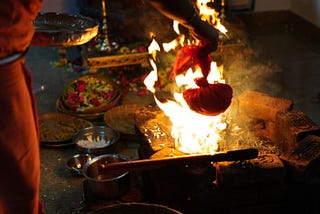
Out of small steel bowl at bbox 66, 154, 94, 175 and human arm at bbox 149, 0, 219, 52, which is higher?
human arm at bbox 149, 0, 219, 52

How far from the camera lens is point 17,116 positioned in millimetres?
2146

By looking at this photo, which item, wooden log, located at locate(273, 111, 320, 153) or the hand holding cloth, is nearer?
the hand holding cloth

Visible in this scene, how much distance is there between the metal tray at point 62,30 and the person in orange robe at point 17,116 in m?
0.75

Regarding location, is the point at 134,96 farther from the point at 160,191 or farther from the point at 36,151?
the point at 36,151

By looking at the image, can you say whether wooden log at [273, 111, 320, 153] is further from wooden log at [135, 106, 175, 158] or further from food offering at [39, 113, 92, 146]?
food offering at [39, 113, 92, 146]

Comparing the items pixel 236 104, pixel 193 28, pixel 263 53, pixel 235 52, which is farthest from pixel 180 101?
pixel 263 53

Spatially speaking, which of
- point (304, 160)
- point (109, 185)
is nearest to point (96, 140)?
point (109, 185)

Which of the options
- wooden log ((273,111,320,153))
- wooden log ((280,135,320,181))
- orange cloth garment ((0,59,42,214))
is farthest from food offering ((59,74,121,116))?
orange cloth garment ((0,59,42,214))

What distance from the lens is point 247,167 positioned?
311 centimetres

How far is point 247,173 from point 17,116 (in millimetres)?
1590

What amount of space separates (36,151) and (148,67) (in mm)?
3257

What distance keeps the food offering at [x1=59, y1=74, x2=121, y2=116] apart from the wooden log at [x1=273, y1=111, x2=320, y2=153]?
1851 millimetres

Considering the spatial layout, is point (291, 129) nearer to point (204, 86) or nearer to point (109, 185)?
point (204, 86)

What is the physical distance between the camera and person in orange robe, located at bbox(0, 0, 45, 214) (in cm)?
201
